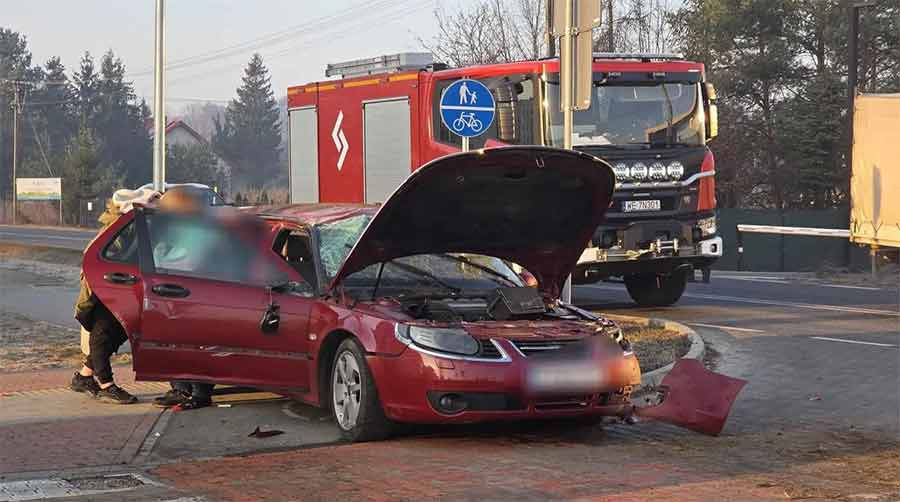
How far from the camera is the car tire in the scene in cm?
803

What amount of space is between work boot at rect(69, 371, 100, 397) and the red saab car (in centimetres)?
93

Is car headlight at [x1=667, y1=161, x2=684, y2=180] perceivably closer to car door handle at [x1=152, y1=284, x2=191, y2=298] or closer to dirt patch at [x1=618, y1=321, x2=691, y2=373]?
dirt patch at [x1=618, y1=321, x2=691, y2=373]

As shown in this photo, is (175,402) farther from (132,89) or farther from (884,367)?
(132,89)

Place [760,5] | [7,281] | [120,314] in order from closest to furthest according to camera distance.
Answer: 1. [120,314]
2. [7,281]
3. [760,5]

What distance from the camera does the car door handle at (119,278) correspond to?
9297mm

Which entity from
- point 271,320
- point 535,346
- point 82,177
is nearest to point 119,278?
point 271,320

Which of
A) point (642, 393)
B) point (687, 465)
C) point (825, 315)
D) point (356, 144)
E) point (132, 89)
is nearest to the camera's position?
point (687, 465)

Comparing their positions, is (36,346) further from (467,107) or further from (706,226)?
(706,226)

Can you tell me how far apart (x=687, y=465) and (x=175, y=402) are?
408 centimetres

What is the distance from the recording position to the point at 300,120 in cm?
2088

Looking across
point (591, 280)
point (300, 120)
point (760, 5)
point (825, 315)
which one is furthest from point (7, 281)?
point (760, 5)

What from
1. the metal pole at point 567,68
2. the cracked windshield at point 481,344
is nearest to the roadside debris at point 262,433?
the cracked windshield at point 481,344

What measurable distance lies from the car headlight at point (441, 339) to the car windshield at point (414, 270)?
2.46 ft

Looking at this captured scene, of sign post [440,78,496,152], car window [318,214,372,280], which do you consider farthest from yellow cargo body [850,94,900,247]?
car window [318,214,372,280]
